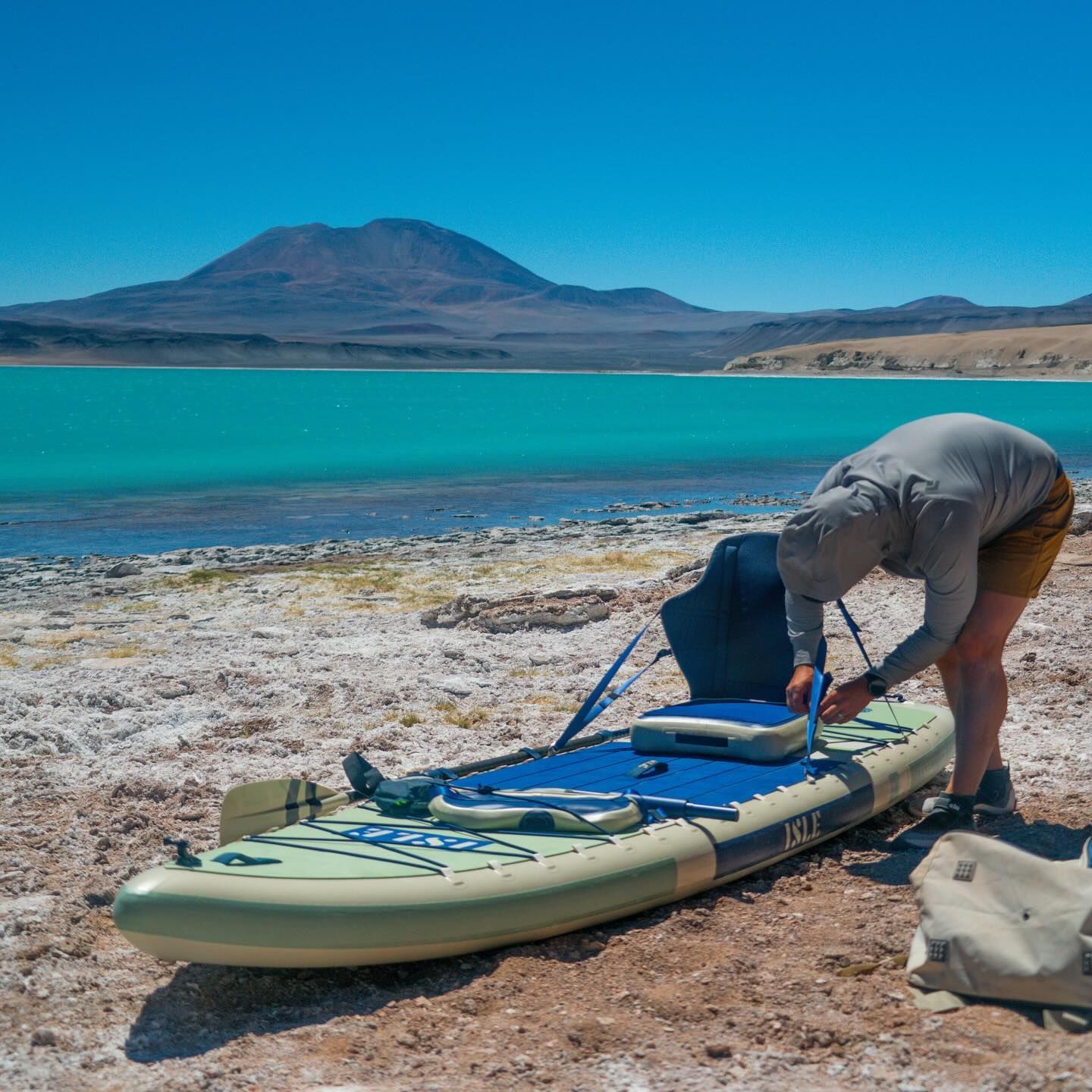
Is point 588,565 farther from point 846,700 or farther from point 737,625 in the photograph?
point 846,700

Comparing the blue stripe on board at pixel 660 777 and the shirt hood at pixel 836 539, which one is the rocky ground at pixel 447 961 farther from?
the shirt hood at pixel 836 539

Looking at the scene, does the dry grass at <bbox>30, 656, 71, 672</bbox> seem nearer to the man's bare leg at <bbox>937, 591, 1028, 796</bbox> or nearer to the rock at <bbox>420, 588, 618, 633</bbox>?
the rock at <bbox>420, 588, 618, 633</bbox>

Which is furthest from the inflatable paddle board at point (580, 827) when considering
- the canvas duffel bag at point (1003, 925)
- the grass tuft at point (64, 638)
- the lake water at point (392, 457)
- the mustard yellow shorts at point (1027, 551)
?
the lake water at point (392, 457)

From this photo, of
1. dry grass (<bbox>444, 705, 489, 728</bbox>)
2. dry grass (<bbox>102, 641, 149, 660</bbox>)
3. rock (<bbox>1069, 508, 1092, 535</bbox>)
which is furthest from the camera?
rock (<bbox>1069, 508, 1092, 535</bbox>)

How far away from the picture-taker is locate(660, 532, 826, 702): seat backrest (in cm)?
632

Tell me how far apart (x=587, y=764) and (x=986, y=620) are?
1821 mm

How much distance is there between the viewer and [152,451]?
135 ft

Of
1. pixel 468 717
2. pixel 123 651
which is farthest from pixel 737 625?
pixel 123 651

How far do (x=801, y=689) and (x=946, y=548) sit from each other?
818 mm

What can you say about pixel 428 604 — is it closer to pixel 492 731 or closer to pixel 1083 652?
pixel 492 731

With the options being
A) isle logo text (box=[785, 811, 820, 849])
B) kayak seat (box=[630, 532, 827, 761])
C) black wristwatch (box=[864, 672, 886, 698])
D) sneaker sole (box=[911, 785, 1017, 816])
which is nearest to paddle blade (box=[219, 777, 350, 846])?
kayak seat (box=[630, 532, 827, 761])

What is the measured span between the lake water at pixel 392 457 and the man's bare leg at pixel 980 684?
1616 cm

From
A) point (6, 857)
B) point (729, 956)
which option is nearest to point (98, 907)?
point (6, 857)

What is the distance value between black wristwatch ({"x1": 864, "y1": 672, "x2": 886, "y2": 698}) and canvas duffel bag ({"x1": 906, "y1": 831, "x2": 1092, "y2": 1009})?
915 mm
